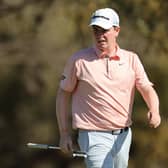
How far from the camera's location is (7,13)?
45.6 feet

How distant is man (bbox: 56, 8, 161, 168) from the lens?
6.14 meters

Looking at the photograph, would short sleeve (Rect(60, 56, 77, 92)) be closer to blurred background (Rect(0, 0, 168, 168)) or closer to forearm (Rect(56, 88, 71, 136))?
forearm (Rect(56, 88, 71, 136))

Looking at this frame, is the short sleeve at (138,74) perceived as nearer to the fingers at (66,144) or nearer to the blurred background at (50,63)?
the fingers at (66,144)

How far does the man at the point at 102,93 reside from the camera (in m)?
6.14

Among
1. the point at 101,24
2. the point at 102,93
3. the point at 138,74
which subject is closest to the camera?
the point at 101,24

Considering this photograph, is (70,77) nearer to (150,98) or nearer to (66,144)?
(66,144)

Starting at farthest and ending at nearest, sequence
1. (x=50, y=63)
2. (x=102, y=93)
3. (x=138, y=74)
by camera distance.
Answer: (x=50, y=63), (x=138, y=74), (x=102, y=93)

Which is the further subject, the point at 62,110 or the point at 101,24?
the point at 62,110

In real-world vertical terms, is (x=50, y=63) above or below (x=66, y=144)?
above

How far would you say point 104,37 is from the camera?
6117 mm

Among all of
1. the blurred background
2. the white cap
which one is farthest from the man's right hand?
the blurred background

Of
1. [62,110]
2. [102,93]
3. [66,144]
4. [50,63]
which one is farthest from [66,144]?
[50,63]

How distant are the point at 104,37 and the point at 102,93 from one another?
345mm

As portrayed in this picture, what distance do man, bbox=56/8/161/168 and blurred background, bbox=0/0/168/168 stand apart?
628 cm
